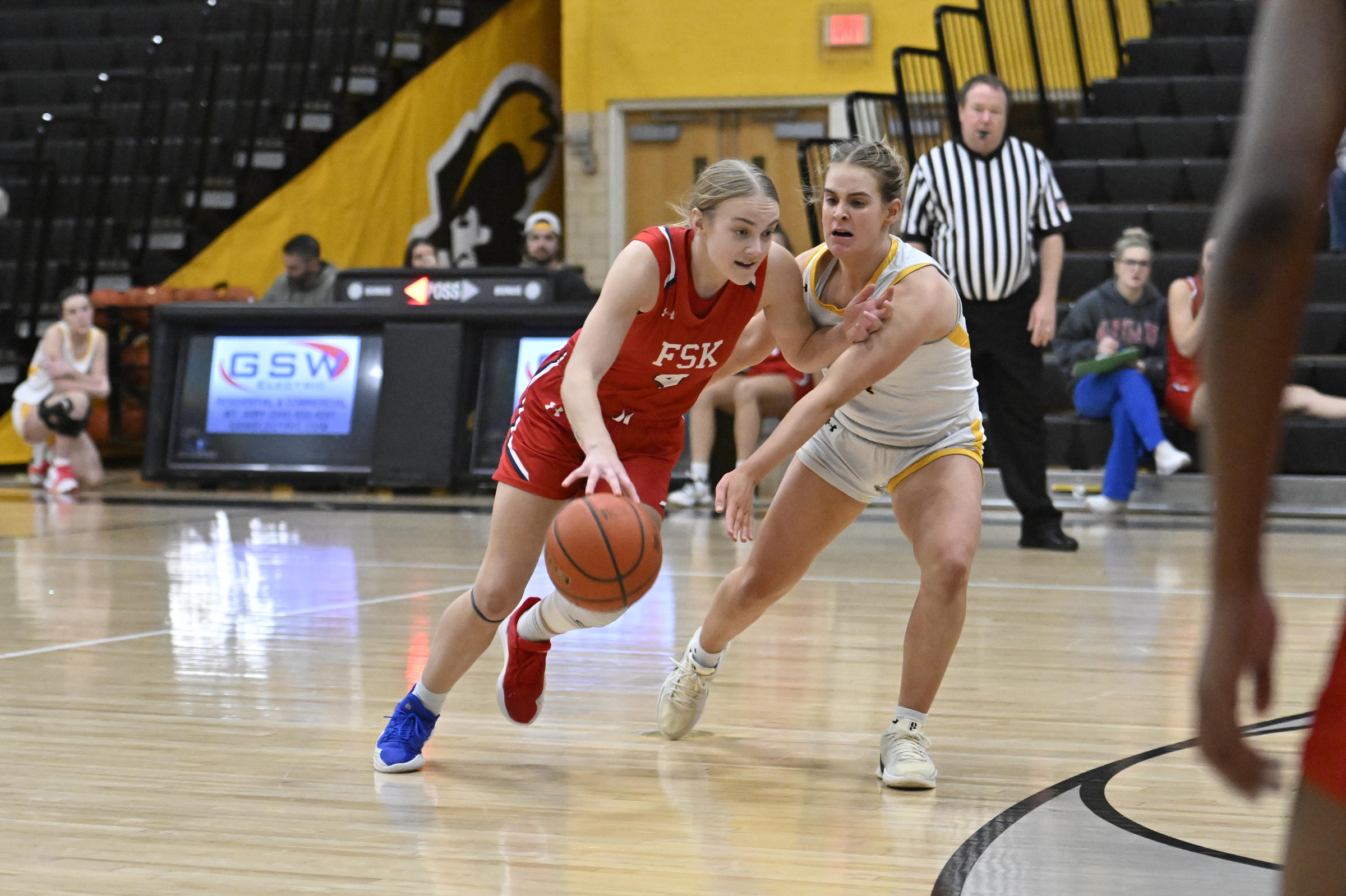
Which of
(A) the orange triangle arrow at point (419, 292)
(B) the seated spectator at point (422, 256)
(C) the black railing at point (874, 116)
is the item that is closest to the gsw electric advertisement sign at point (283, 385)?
(A) the orange triangle arrow at point (419, 292)

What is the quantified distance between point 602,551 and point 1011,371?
395cm

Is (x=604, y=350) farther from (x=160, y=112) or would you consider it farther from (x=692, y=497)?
(x=160, y=112)

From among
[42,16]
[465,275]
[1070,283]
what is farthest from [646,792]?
[42,16]

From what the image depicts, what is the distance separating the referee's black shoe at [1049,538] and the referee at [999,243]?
0.33 m

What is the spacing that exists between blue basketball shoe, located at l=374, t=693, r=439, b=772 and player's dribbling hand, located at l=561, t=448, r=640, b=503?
766 mm

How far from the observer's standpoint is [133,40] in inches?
525

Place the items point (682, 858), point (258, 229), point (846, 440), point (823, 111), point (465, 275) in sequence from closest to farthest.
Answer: point (682, 858) → point (846, 440) → point (465, 275) → point (258, 229) → point (823, 111)

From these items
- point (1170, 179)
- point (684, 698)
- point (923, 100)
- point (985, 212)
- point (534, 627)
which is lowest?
point (684, 698)

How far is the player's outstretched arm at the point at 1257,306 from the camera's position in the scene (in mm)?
897

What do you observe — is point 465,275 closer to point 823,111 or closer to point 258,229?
point 258,229

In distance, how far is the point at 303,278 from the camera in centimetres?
1005

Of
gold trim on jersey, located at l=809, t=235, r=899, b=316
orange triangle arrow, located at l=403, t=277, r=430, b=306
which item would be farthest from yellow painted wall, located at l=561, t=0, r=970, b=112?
gold trim on jersey, located at l=809, t=235, r=899, b=316

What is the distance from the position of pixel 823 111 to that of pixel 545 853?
37.2ft

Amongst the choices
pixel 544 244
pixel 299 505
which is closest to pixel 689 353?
pixel 299 505
